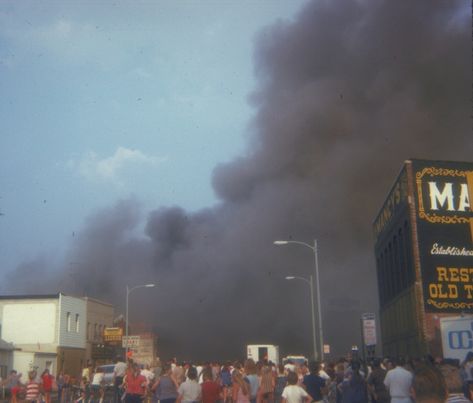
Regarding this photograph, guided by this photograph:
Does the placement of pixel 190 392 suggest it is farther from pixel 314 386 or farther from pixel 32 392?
pixel 32 392

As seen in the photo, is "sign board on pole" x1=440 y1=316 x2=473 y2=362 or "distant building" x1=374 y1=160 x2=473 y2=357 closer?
"sign board on pole" x1=440 y1=316 x2=473 y2=362

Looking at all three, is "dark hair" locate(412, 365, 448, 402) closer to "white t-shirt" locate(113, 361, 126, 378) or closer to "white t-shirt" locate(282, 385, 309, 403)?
"white t-shirt" locate(282, 385, 309, 403)

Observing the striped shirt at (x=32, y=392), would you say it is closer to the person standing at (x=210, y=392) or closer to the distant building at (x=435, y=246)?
the person standing at (x=210, y=392)

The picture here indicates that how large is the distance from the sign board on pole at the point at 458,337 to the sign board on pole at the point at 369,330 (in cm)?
730

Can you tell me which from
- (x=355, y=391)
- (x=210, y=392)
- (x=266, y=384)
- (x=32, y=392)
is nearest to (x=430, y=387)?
(x=355, y=391)

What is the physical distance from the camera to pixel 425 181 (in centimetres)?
3338

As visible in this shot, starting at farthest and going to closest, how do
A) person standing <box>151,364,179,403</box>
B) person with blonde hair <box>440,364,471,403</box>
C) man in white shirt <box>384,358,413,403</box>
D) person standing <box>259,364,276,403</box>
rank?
person standing <box>259,364,276,403</box>
person standing <box>151,364,179,403</box>
man in white shirt <box>384,358,413,403</box>
person with blonde hair <box>440,364,471,403</box>

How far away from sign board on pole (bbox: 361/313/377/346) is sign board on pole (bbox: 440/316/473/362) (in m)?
7.30

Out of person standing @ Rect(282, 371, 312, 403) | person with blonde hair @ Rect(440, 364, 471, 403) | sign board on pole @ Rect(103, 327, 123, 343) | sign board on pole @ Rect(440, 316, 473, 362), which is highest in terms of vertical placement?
sign board on pole @ Rect(103, 327, 123, 343)

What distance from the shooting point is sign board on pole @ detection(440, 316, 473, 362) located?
16266mm

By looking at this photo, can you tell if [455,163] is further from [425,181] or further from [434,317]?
[434,317]

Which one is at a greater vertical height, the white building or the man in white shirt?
the white building

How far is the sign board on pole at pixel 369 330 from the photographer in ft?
77.9

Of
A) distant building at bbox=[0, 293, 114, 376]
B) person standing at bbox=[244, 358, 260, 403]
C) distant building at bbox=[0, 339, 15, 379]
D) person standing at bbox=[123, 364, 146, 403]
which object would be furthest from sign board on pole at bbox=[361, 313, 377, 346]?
distant building at bbox=[0, 293, 114, 376]
